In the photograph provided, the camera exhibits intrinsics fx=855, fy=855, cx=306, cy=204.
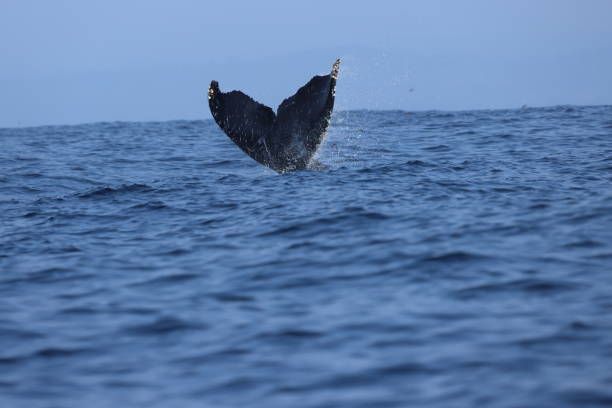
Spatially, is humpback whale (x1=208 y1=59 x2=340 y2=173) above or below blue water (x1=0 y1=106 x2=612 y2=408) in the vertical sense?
above

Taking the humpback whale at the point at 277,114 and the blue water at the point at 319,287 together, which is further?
the humpback whale at the point at 277,114

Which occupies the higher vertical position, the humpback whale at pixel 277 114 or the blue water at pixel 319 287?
the humpback whale at pixel 277 114

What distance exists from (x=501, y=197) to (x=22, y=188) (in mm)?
9596

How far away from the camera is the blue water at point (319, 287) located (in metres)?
6.44

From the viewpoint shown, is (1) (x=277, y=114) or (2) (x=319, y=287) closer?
(2) (x=319, y=287)

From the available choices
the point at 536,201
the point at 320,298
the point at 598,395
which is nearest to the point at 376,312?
the point at 320,298

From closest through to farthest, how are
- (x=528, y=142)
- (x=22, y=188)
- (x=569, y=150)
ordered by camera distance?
(x=22, y=188) < (x=569, y=150) < (x=528, y=142)

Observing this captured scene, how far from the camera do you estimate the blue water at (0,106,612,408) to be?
644 cm

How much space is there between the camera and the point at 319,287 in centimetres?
878

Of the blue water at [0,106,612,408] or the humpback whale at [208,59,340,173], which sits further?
the humpback whale at [208,59,340,173]

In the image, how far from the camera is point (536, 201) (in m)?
12.2

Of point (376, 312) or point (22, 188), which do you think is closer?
point (376, 312)

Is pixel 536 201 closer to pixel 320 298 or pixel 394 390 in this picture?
pixel 320 298

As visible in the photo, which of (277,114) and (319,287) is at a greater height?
(277,114)
